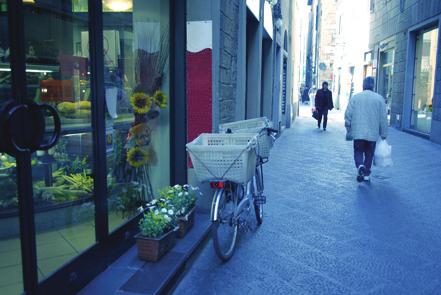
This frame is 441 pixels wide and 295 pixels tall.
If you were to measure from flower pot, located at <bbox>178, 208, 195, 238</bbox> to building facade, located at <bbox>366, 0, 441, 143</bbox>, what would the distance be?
9.26 meters

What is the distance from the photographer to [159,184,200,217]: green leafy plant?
3927 mm

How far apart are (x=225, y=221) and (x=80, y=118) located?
4.79 feet

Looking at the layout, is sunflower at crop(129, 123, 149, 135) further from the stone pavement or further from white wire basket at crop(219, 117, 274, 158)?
the stone pavement

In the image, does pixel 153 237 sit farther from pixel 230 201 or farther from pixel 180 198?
pixel 230 201

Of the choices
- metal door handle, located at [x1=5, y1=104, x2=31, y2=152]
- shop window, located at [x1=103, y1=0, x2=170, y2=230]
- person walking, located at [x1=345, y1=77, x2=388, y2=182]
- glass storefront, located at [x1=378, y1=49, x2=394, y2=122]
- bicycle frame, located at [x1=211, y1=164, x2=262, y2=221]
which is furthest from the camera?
glass storefront, located at [x1=378, y1=49, x2=394, y2=122]

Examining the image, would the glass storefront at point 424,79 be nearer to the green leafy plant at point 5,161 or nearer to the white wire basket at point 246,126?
the white wire basket at point 246,126

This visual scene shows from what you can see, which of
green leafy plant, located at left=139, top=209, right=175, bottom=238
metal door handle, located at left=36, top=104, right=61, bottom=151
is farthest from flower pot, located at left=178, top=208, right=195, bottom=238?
metal door handle, located at left=36, top=104, right=61, bottom=151

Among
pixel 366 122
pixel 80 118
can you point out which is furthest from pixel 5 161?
pixel 366 122

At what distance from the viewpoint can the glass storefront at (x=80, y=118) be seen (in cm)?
286

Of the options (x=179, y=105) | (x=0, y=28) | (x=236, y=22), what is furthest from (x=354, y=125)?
(x=0, y=28)

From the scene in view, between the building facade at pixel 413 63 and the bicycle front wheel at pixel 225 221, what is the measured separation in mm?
9229

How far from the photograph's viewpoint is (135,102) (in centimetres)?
408

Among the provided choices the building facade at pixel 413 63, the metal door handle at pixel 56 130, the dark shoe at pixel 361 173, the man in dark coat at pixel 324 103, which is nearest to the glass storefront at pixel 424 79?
the building facade at pixel 413 63

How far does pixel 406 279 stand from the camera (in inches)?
134
